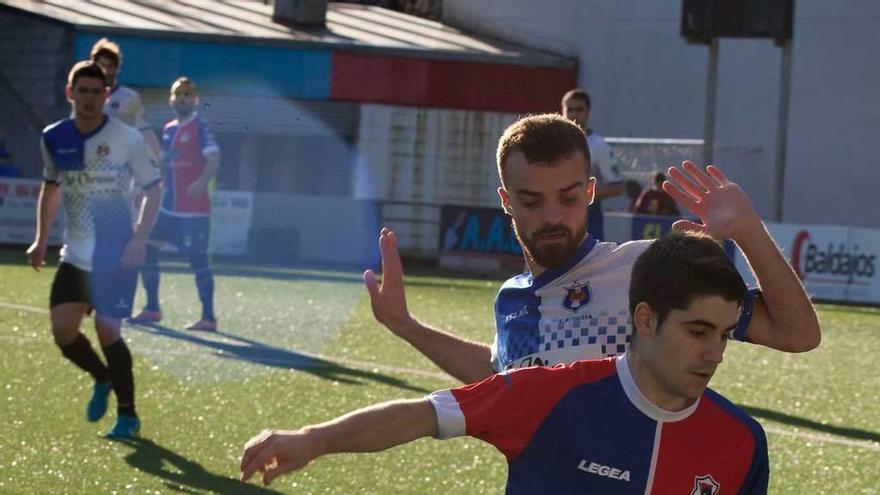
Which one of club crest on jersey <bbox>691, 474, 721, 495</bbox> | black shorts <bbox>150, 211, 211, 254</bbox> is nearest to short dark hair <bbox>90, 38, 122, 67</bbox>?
black shorts <bbox>150, 211, 211, 254</bbox>

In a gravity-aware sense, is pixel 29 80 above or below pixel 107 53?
above

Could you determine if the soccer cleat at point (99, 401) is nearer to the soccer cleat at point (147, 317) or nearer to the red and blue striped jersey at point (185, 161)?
the red and blue striped jersey at point (185, 161)

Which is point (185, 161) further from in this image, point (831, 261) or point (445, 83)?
point (445, 83)

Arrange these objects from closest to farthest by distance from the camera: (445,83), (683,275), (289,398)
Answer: (683,275) < (289,398) < (445,83)

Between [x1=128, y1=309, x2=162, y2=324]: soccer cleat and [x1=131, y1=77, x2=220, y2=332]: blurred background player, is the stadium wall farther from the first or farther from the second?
[x1=131, y1=77, x2=220, y2=332]: blurred background player

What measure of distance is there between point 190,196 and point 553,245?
34.2ft

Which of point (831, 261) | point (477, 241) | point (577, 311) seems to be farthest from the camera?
point (477, 241)

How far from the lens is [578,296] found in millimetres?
4410

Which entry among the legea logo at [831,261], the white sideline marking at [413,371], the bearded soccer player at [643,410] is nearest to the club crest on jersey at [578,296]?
the bearded soccer player at [643,410]

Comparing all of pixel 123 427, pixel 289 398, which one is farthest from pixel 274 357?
pixel 123 427

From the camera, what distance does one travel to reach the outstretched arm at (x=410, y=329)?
446 centimetres

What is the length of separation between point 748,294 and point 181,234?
10.8 meters

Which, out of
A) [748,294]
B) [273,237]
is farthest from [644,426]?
[273,237]

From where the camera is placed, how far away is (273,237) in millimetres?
26484
